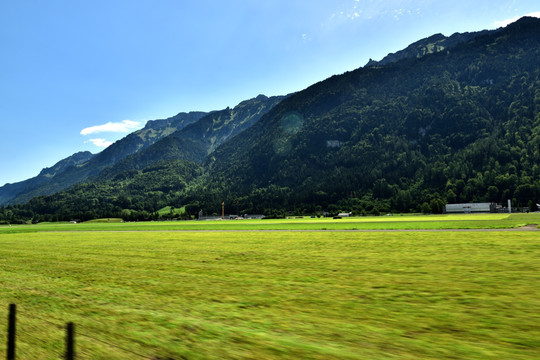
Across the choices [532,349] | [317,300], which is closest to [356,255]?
[317,300]

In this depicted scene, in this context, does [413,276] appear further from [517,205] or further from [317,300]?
[517,205]

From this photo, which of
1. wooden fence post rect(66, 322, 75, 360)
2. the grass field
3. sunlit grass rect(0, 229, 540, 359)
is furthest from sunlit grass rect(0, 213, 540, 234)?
wooden fence post rect(66, 322, 75, 360)

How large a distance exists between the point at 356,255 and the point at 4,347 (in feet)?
64.6

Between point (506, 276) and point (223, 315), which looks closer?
point (223, 315)

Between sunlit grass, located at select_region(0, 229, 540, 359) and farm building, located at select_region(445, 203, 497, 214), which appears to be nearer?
sunlit grass, located at select_region(0, 229, 540, 359)

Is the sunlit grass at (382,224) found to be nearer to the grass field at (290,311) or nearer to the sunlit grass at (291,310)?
the sunlit grass at (291,310)

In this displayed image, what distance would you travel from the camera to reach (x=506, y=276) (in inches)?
544

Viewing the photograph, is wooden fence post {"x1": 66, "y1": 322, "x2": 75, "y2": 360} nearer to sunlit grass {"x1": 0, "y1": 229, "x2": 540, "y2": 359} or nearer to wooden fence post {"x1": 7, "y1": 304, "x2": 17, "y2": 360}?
wooden fence post {"x1": 7, "y1": 304, "x2": 17, "y2": 360}

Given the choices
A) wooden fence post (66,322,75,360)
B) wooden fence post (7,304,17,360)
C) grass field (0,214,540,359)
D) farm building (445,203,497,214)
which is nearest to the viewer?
wooden fence post (66,322,75,360)

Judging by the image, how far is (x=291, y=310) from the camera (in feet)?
33.5

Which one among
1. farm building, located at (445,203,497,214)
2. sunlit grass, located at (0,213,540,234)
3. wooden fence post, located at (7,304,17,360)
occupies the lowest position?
farm building, located at (445,203,497,214)

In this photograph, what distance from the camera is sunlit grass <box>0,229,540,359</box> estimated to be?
23.8 feet

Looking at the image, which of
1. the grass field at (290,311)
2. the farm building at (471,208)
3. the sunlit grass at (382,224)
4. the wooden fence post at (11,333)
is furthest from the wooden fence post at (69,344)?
the farm building at (471,208)

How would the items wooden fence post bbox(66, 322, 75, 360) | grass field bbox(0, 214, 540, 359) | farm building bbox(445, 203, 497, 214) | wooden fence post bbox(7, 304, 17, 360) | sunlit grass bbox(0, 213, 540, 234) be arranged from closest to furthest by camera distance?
wooden fence post bbox(66, 322, 75, 360)
wooden fence post bbox(7, 304, 17, 360)
grass field bbox(0, 214, 540, 359)
sunlit grass bbox(0, 213, 540, 234)
farm building bbox(445, 203, 497, 214)
